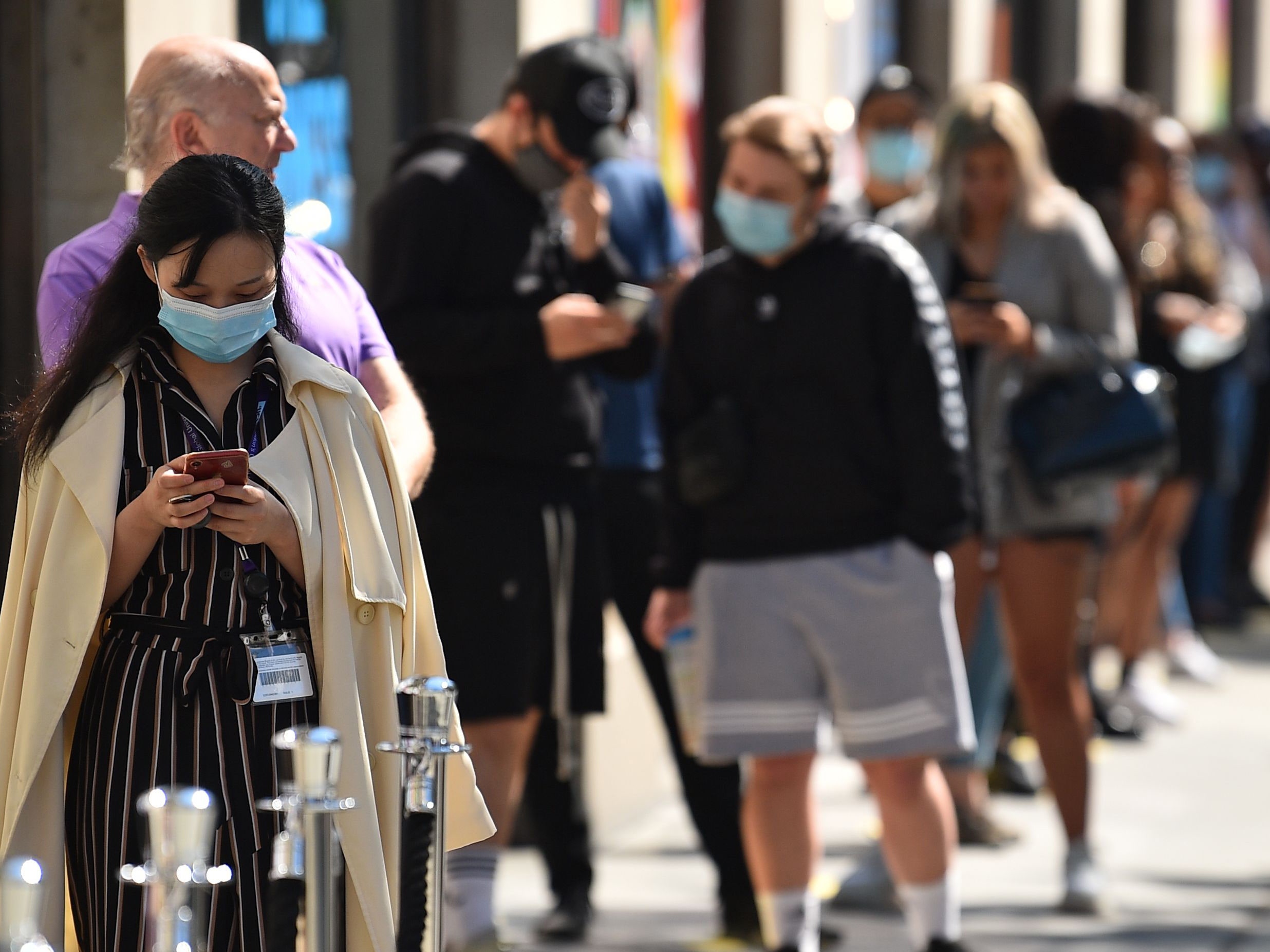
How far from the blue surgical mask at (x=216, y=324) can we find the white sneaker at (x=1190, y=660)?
707cm

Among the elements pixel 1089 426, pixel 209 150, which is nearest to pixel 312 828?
pixel 209 150

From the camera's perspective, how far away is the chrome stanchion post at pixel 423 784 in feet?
7.90

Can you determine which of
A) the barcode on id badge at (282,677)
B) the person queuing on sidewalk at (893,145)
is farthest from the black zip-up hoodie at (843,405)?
the person queuing on sidewalk at (893,145)

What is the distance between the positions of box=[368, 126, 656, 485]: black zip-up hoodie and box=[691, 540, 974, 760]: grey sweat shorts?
558 mm

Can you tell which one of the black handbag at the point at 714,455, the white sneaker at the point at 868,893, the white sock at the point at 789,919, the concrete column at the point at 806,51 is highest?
the concrete column at the point at 806,51

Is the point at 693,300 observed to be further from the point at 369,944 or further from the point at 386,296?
the point at 369,944

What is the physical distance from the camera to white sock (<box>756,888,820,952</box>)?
14.8 ft

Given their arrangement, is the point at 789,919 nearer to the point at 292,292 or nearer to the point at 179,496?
the point at 292,292

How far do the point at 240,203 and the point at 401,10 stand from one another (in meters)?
3.44

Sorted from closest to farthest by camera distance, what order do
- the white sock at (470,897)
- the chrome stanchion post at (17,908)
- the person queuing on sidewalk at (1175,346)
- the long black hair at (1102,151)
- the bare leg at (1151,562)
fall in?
1. the chrome stanchion post at (17,908)
2. the white sock at (470,897)
3. the long black hair at (1102,151)
4. the person queuing on sidewalk at (1175,346)
5. the bare leg at (1151,562)

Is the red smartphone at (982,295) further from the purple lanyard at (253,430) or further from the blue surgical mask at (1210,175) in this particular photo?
the blue surgical mask at (1210,175)

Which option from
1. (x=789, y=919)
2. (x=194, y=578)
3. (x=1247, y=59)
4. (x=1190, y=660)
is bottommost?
(x=1190, y=660)

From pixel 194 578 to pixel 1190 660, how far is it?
23.5 ft

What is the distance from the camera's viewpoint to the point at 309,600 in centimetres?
270
